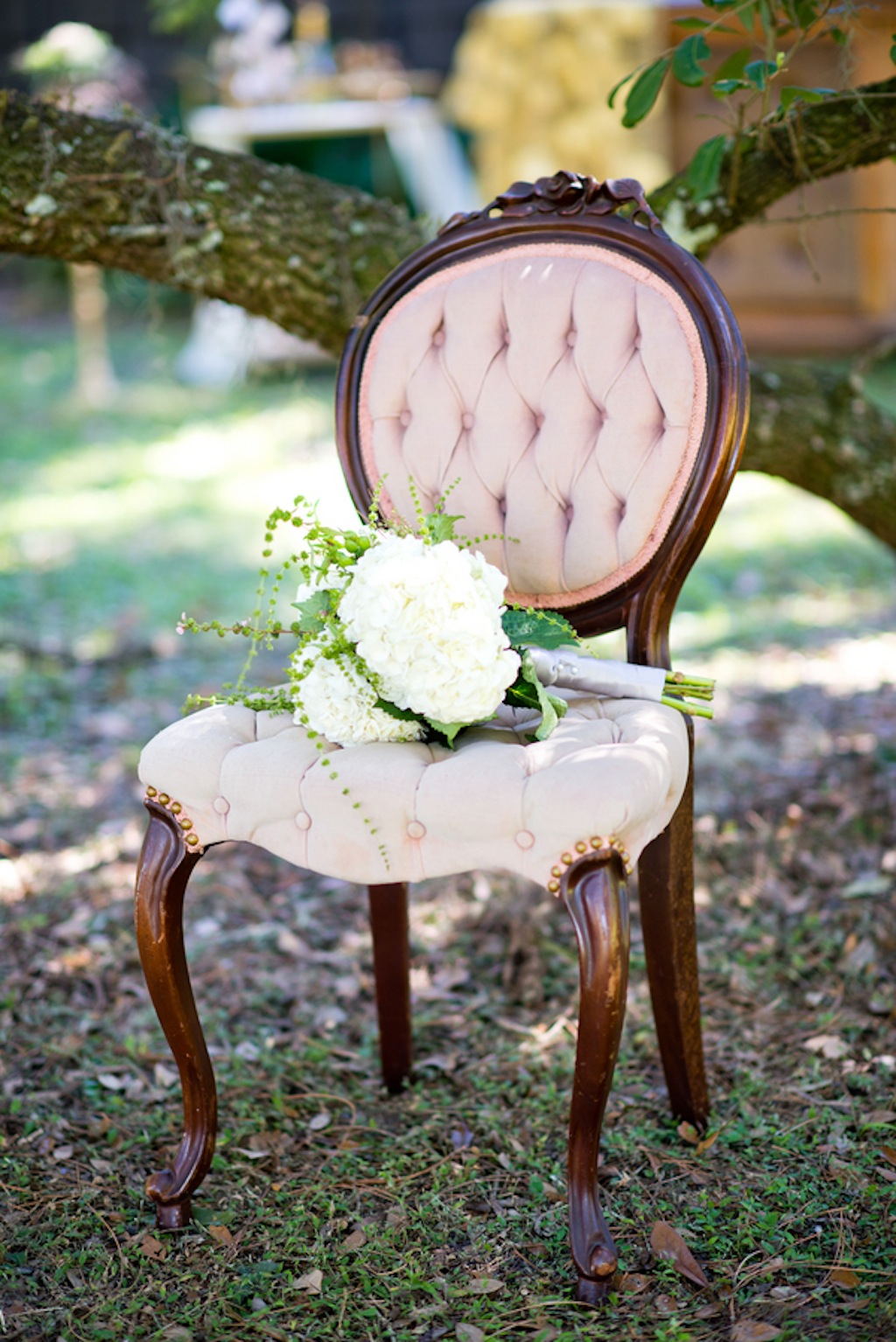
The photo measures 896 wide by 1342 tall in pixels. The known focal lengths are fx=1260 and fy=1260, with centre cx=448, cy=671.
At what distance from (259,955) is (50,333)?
656 centimetres

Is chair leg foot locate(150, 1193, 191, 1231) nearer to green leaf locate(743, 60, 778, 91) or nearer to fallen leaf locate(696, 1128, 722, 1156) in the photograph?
fallen leaf locate(696, 1128, 722, 1156)

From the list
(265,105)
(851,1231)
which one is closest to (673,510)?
(851,1231)

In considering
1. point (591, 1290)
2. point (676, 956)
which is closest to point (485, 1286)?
point (591, 1290)

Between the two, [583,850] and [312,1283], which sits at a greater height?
[583,850]

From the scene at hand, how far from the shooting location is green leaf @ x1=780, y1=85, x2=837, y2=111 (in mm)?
1799

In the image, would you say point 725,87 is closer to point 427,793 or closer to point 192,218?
point 192,218

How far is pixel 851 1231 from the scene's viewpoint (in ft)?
4.97

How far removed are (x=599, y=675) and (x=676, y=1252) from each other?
27.5 inches

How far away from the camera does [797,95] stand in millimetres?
1819

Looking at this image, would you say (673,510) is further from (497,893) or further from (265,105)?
(265,105)

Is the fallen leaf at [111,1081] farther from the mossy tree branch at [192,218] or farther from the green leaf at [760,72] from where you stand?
the green leaf at [760,72]

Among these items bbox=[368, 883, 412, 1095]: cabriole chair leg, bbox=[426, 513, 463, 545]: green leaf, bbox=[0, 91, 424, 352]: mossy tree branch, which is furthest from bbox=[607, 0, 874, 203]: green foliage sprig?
bbox=[368, 883, 412, 1095]: cabriole chair leg

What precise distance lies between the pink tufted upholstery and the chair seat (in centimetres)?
29

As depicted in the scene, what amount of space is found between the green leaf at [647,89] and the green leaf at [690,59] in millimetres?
41
